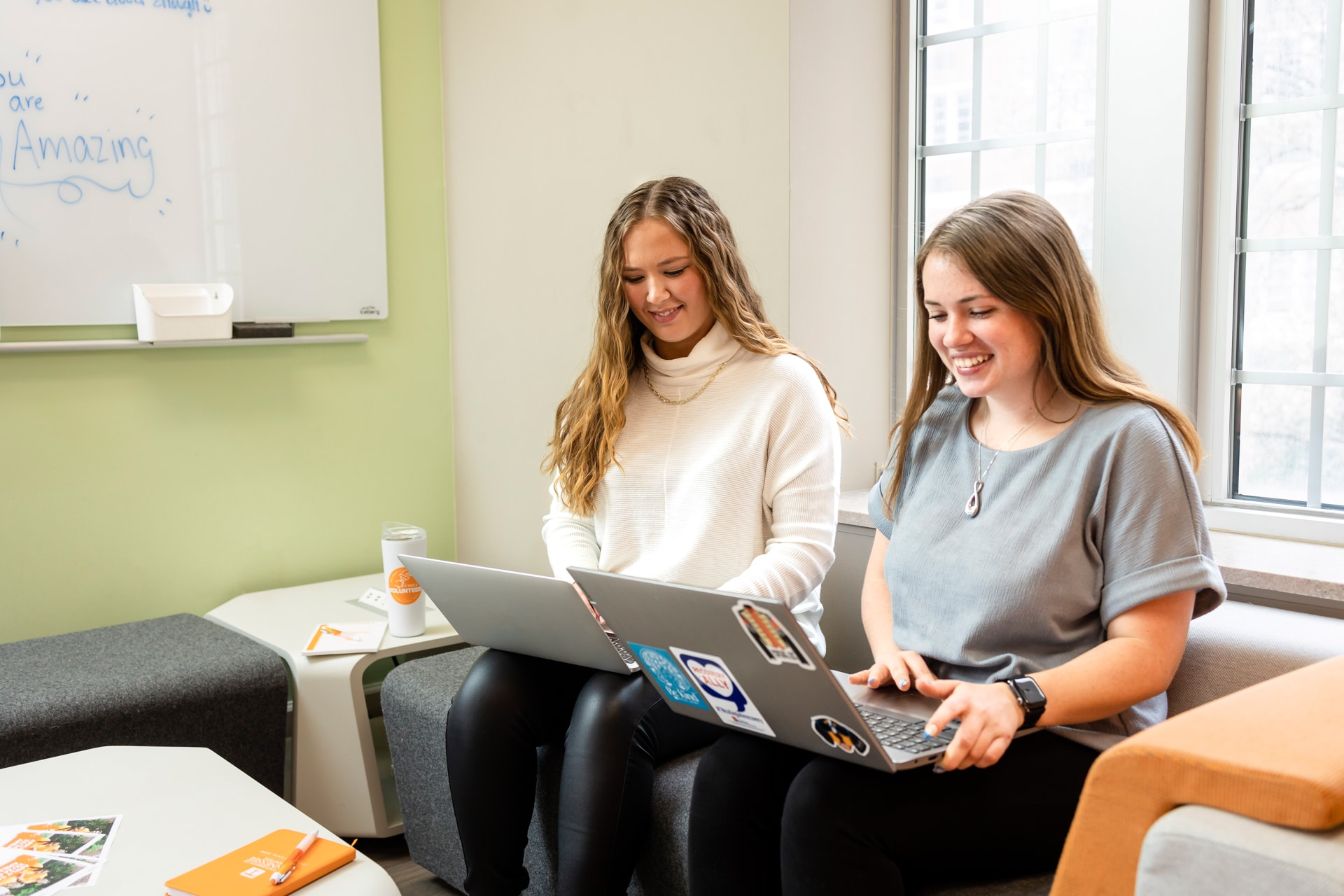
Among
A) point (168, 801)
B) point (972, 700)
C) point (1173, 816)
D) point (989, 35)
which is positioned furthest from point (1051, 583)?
point (989, 35)

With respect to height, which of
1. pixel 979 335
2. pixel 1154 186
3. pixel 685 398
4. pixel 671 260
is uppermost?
pixel 1154 186

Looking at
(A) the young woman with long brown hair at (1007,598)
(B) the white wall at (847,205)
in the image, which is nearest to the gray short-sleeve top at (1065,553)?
(A) the young woman with long brown hair at (1007,598)

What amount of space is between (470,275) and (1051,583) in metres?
1.82

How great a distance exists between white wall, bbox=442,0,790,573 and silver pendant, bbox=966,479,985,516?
934 millimetres

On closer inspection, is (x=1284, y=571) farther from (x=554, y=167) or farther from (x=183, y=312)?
(x=183, y=312)

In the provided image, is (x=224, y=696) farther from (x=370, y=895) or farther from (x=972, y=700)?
(x=972, y=700)

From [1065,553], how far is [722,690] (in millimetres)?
417

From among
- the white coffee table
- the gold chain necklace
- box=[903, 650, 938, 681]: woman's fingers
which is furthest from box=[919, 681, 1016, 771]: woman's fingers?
the gold chain necklace

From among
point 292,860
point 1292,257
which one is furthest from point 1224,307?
point 292,860

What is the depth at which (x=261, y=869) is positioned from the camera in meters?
1.16

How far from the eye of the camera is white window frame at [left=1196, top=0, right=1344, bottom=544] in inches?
70.2

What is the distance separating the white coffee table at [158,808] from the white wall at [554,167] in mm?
1231

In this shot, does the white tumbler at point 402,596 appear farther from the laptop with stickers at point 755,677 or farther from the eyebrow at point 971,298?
the eyebrow at point 971,298

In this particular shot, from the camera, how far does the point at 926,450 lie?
4.69 ft
